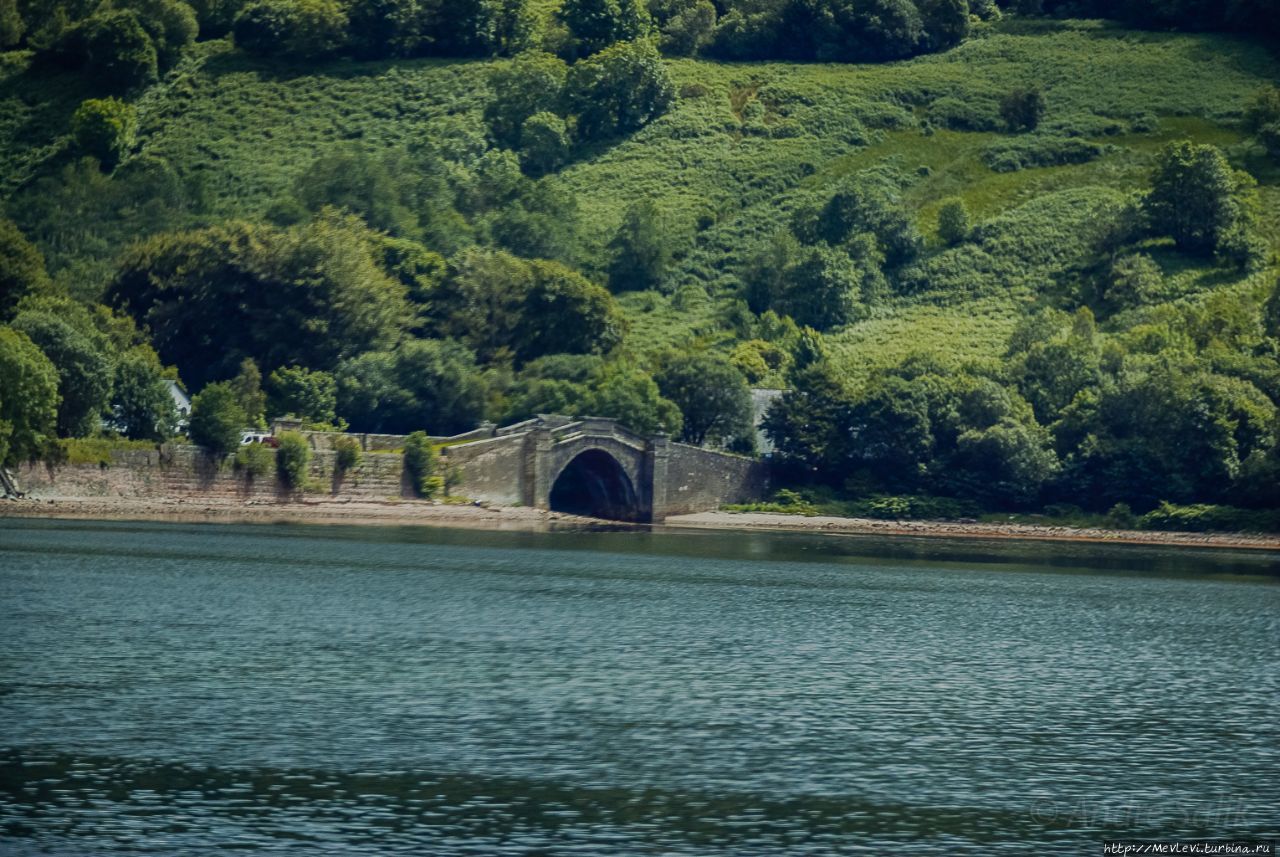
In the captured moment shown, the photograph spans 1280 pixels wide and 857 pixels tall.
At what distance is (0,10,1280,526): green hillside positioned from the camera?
475 feet

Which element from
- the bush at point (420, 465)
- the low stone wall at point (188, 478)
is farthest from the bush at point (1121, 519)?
the low stone wall at point (188, 478)

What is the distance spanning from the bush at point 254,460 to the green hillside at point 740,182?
23.1 metres

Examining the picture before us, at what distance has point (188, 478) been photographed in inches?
3688

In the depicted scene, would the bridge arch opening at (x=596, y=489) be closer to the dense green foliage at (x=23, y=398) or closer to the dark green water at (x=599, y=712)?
the dense green foliage at (x=23, y=398)

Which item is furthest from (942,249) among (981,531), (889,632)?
(889,632)

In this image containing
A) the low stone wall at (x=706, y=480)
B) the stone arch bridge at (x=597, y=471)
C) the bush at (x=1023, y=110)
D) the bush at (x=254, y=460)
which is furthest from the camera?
the bush at (x=1023, y=110)

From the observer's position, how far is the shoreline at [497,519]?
289 ft

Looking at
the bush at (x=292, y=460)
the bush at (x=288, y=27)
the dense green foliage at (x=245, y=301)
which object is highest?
the bush at (x=288, y=27)

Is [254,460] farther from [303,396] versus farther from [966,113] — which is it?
[966,113]

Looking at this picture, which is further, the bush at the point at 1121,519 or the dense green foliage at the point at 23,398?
the bush at the point at 1121,519

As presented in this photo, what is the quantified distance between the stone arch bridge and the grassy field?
3011 centimetres

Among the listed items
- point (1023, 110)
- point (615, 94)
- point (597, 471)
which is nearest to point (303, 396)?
point (597, 471)

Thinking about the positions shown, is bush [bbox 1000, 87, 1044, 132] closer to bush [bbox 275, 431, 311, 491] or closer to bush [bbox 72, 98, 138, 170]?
bush [bbox 72, 98, 138, 170]

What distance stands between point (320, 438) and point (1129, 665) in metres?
58.2
